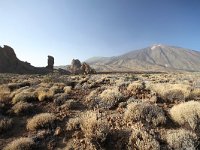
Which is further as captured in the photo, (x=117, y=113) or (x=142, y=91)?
(x=142, y=91)

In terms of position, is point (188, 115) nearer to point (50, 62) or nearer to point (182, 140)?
point (182, 140)

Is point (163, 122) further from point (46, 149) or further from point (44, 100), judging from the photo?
point (44, 100)

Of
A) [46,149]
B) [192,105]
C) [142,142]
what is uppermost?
[192,105]

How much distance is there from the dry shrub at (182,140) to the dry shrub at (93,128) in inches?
78.2

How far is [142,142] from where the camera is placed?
7.30m

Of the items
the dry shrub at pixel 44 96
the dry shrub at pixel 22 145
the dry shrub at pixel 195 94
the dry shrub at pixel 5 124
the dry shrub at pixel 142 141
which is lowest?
the dry shrub at pixel 22 145

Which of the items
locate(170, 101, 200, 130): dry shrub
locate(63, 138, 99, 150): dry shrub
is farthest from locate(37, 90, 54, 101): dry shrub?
locate(170, 101, 200, 130): dry shrub

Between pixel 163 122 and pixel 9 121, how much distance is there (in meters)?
5.89

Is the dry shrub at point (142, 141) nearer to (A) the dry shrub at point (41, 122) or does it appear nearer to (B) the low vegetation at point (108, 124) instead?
(B) the low vegetation at point (108, 124)

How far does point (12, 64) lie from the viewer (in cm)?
8169

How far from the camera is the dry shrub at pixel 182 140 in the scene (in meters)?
7.14

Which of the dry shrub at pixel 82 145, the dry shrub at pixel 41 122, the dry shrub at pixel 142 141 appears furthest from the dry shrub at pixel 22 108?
the dry shrub at pixel 142 141

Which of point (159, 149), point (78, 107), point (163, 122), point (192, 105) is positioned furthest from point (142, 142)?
point (78, 107)

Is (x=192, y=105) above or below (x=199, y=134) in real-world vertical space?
above
